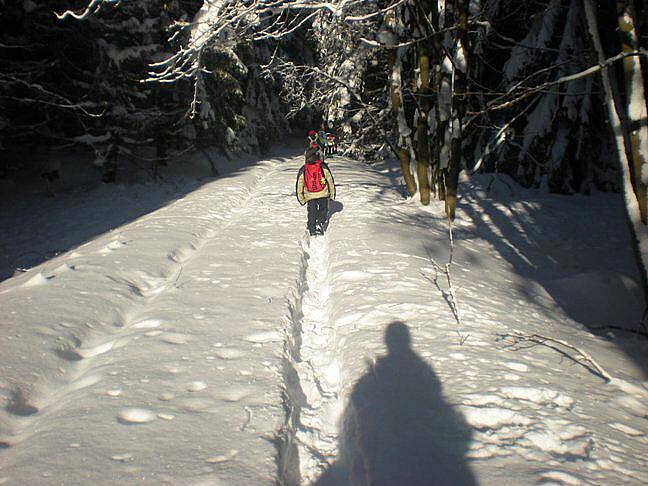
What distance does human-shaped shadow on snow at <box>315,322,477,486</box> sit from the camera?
235 cm

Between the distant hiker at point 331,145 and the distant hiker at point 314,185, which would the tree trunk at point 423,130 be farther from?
the distant hiker at point 331,145

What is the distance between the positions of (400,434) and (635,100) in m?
4.05

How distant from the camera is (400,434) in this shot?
2.66 metres

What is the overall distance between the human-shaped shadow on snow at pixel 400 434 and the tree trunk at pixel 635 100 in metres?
3.04

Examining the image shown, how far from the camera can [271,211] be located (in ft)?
33.1

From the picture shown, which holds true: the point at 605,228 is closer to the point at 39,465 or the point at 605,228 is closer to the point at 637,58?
the point at 637,58

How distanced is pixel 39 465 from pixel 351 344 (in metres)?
2.59

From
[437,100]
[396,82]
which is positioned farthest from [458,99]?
[396,82]

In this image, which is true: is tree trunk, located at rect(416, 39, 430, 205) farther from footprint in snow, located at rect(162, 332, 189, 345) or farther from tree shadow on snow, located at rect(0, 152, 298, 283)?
tree shadow on snow, located at rect(0, 152, 298, 283)

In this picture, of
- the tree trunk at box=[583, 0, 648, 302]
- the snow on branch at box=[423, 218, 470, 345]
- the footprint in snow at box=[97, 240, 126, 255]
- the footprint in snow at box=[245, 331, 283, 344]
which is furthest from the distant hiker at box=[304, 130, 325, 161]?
the tree trunk at box=[583, 0, 648, 302]

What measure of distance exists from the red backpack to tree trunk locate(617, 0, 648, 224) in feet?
16.5

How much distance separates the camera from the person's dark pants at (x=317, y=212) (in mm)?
7906

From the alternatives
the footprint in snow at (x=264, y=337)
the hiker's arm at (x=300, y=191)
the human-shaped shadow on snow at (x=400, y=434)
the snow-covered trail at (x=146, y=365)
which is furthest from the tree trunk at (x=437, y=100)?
the human-shaped shadow on snow at (x=400, y=434)

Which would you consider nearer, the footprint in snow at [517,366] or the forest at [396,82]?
the footprint in snow at [517,366]
